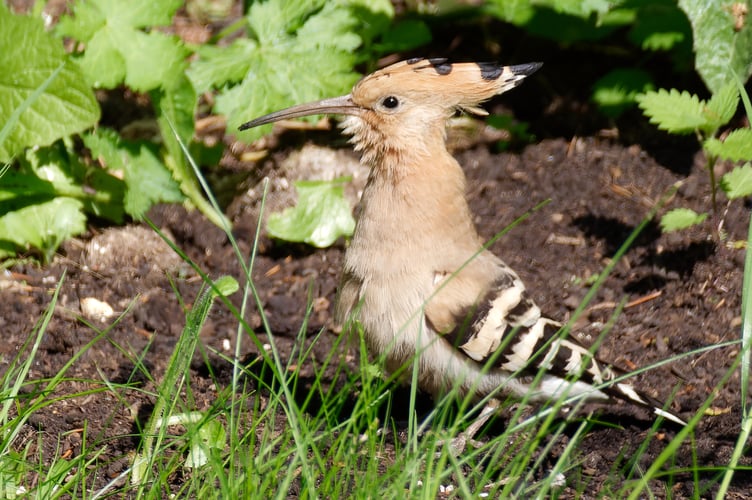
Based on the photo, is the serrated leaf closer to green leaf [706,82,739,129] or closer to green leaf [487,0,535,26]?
green leaf [706,82,739,129]

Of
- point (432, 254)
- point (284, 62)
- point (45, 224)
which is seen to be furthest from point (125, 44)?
point (432, 254)

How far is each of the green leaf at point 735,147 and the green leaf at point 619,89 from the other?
0.88 m

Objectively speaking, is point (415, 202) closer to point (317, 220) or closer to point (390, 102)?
point (390, 102)

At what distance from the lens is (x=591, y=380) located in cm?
316

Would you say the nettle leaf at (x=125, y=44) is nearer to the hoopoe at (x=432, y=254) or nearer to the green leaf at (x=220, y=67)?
the green leaf at (x=220, y=67)

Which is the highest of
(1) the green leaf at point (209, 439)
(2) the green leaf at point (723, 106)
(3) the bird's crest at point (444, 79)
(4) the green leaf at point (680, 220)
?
(3) the bird's crest at point (444, 79)

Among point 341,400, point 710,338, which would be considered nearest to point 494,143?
point 710,338

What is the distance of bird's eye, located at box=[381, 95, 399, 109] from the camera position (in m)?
3.06

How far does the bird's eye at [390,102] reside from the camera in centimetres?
306

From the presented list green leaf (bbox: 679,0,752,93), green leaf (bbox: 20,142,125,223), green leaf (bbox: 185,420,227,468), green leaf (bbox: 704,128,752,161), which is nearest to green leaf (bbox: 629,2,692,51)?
green leaf (bbox: 679,0,752,93)

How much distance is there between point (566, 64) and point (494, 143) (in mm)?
585

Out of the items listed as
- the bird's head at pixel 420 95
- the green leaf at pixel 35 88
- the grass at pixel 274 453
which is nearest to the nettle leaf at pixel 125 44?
the green leaf at pixel 35 88

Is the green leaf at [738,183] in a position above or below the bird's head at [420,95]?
below

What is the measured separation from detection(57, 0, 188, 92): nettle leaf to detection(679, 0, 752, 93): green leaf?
178 cm
